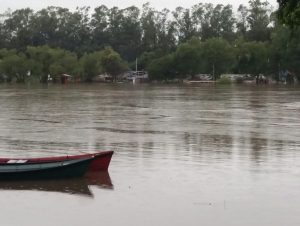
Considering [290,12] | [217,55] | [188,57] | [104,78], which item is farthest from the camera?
[104,78]

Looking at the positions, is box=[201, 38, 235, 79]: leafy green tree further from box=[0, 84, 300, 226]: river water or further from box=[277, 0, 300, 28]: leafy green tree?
box=[277, 0, 300, 28]: leafy green tree

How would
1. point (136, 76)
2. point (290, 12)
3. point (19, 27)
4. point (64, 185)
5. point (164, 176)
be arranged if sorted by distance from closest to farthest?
point (290, 12), point (64, 185), point (164, 176), point (136, 76), point (19, 27)

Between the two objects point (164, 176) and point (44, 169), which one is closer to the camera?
point (44, 169)

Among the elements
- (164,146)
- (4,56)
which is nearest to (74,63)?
(4,56)

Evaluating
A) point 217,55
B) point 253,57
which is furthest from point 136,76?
point 253,57

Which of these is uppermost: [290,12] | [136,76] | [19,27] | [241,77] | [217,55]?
[19,27]

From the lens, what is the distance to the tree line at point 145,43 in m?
123

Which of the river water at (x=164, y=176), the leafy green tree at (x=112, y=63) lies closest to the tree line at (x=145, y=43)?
the leafy green tree at (x=112, y=63)

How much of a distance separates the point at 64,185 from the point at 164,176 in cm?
321

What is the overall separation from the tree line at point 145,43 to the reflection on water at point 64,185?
93.7 meters

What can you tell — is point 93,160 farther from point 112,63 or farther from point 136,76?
point 136,76

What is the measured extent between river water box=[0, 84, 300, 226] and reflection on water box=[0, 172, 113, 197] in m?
0.03

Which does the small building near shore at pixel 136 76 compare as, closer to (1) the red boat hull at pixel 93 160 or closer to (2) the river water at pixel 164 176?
(2) the river water at pixel 164 176

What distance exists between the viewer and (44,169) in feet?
58.3
